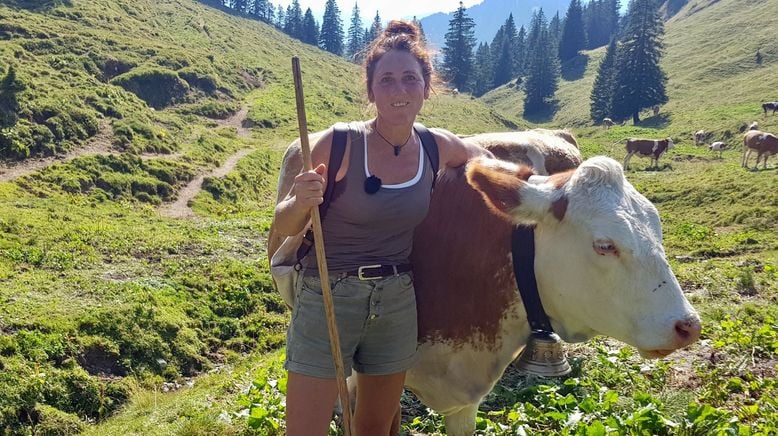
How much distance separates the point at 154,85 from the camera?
105ft

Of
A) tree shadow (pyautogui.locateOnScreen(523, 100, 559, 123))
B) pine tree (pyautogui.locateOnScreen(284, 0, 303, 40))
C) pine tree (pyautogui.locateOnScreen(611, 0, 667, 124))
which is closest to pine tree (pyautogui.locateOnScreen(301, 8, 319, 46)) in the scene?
pine tree (pyautogui.locateOnScreen(284, 0, 303, 40))

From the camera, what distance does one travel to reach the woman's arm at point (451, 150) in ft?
9.97

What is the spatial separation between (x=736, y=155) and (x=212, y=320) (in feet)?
93.7

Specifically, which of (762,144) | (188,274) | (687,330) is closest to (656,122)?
(762,144)

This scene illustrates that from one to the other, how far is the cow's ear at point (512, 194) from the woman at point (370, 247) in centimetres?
29

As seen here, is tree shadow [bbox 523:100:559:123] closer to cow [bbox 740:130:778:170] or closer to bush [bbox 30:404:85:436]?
cow [bbox 740:130:778:170]

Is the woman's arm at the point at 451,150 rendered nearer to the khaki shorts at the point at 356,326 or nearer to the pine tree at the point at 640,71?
the khaki shorts at the point at 356,326

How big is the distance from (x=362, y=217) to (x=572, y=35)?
98176 mm

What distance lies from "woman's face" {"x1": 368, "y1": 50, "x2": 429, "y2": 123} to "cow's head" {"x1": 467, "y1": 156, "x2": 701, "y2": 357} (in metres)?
0.44

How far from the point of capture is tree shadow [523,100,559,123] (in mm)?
67000

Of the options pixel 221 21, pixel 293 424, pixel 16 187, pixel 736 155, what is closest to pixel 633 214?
pixel 293 424

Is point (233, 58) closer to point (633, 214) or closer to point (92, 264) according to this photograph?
point (92, 264)

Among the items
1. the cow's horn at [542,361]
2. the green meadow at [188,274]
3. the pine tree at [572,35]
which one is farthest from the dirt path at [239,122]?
the pine tree at [572,35]

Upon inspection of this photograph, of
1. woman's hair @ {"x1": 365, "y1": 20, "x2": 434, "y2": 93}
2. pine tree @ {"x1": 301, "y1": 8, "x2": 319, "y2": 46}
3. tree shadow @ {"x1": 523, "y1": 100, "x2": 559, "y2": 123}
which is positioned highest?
pine tree @ {"x1": 301, "y1": 8, "x2": 319, "y2": 46}
